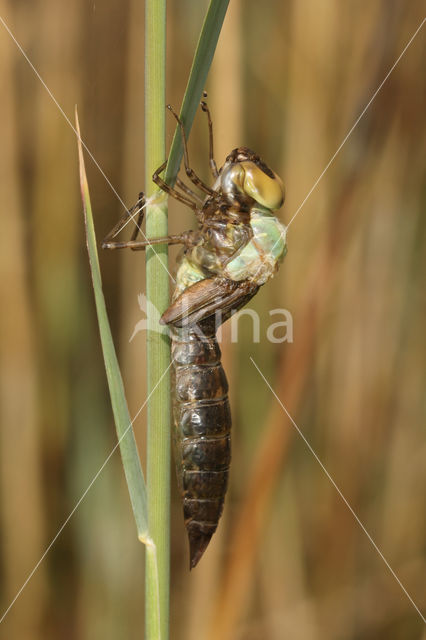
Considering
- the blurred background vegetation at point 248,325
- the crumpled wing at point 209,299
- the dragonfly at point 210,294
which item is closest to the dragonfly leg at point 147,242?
the dragonfly at point 210,294

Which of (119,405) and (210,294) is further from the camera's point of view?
(210,294)

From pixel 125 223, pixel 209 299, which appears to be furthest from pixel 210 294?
pixel 125 223

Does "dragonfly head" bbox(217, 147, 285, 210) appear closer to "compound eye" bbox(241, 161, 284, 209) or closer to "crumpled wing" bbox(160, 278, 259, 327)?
"compound eye" bbox(241, 161, 284, 209)

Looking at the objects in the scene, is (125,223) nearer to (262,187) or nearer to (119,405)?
(262,187)

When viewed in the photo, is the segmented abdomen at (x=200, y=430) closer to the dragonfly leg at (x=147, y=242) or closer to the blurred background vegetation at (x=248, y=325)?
the dragonfly leg at (x=147, y=242)

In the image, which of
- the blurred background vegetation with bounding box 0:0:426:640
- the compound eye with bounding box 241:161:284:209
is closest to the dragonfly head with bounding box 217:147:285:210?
the compound eye with bounding box 241:161:284:209

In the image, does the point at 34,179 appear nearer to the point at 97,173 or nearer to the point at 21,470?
the point at 97,173
